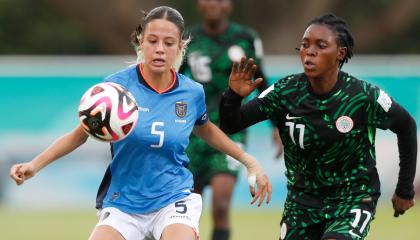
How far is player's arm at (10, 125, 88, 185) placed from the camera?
6797 mm

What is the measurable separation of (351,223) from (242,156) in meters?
0.77

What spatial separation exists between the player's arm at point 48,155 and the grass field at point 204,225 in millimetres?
5302

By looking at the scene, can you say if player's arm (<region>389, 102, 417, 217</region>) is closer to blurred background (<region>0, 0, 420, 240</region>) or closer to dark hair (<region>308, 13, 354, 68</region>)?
dark hair (<region>308, 13, 354, 68</region>)

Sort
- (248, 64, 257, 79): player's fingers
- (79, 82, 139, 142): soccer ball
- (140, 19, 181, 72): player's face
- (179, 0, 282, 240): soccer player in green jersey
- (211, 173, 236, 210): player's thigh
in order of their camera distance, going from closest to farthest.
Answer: (79, 82, 139, 142): soccer ball < (248, 64, 257, 79): player's fingers < (140, 19, 181, 72): player's face < (211, 173, 236, 210): player's thigh < (179, 0, 282, 240): soccer player in green jersey

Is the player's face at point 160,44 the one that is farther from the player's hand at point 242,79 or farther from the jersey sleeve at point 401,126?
the jersey sleeve at point 401,126

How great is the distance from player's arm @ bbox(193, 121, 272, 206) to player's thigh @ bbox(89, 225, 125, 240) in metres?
0.81

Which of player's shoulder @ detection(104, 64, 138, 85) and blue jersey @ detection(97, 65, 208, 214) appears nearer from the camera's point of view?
blue jersey @ detection(97, 65, 208, 214)

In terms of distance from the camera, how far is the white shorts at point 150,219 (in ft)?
22.8

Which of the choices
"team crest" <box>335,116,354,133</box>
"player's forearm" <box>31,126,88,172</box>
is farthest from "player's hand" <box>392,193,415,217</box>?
"player's forearm" <box>31,126,88,172</box>

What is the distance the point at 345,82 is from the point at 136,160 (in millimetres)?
1362

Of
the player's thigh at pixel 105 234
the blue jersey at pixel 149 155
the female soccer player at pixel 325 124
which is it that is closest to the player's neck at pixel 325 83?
the female soccer player at pixel 325 124

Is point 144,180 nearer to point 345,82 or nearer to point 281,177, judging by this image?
point 345,82

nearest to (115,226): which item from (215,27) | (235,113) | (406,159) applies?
(235,113)

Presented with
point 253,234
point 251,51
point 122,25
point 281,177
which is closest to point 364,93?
point 251,51
